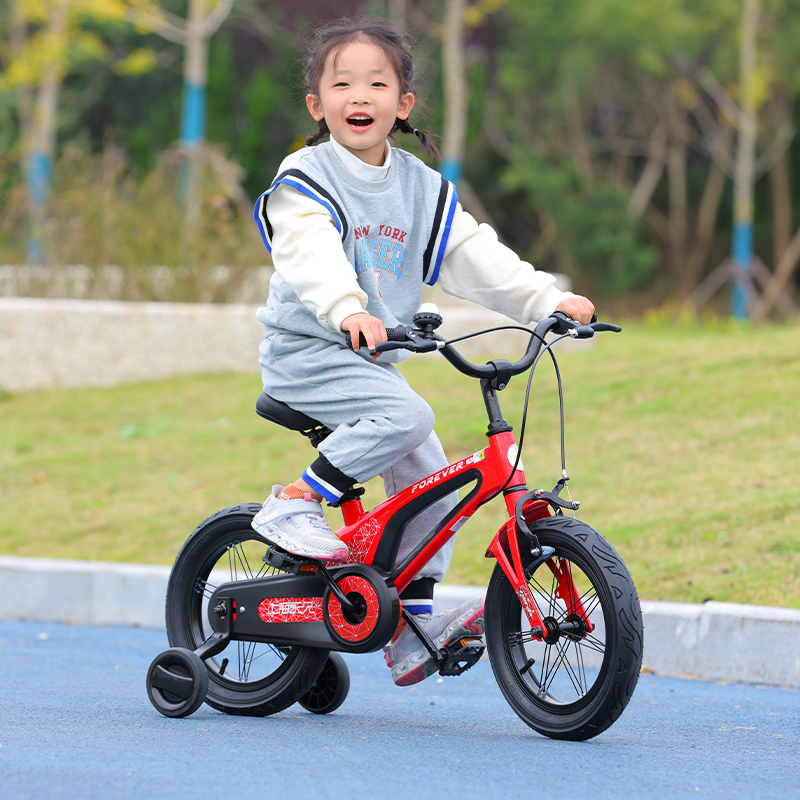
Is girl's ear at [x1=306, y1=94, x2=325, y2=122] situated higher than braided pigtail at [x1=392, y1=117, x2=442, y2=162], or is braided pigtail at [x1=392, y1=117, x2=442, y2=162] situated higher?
girl's ear at [x1=306, y1=94, x2=325, y2=122]

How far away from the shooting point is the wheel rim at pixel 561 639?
3.30 m

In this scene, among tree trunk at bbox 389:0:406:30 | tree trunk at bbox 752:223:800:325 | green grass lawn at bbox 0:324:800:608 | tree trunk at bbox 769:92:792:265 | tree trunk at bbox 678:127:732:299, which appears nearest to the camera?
green grass lawn at bbox 0:324:800:608

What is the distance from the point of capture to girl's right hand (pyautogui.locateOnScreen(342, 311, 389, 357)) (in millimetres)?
3258

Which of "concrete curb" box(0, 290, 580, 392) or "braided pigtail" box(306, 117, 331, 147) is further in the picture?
"concrete curb" box(0, 290, 580, 392)

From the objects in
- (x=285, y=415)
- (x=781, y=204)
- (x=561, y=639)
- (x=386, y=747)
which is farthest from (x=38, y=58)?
(x=386, y=747)

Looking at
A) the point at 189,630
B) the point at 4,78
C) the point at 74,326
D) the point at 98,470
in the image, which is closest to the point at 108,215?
the point at 74,326

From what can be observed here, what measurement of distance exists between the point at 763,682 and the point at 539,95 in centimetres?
2674

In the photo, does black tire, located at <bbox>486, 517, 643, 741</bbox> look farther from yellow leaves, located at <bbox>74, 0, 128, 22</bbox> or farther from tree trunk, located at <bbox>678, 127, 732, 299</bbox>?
tree trunk, located at <bbox>678, 127, 732, 299</bbox>

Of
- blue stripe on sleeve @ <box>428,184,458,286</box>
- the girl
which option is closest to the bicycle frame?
the girl

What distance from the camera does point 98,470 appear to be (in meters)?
8.42

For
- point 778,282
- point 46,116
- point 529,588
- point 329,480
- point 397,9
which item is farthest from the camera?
point 397,9

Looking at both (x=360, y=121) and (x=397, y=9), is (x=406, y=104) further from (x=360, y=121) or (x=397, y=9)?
(x=397, y=9)

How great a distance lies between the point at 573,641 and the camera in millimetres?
3340

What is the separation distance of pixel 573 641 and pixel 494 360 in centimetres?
80
